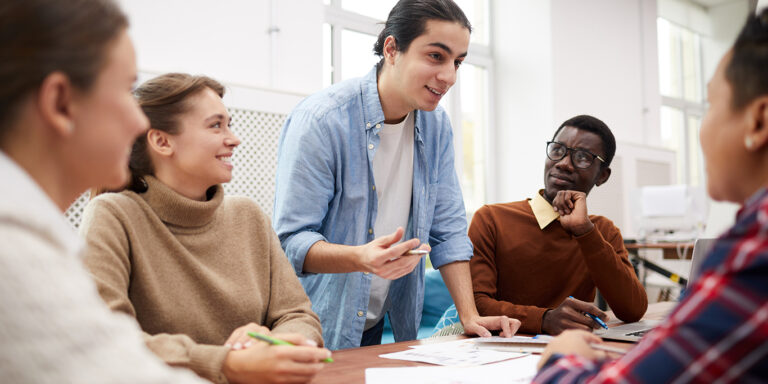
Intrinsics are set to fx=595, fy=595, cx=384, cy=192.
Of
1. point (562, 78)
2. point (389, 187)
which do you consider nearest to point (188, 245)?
point (389, 187)

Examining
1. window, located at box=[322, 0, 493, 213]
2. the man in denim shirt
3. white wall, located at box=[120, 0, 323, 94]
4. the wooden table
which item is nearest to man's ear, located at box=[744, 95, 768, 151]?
the wooden table

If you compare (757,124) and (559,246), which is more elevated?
(757,124)

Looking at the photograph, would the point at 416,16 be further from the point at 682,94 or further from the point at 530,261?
the point at 682,94

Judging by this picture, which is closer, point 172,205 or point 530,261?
point 172,205

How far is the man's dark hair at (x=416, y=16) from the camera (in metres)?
1.63

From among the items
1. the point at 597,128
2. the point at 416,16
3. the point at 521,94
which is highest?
the point at 521,94

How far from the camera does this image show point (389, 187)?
1788mm

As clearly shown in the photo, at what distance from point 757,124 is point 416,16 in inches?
43.9

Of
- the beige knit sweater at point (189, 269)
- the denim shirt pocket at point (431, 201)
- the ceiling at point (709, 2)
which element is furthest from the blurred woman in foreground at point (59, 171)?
the ceiling at point (709, 2)

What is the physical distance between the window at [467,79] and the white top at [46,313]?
411 centimetres

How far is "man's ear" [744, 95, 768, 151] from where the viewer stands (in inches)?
25.5

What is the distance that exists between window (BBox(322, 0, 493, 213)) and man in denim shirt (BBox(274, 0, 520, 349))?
2862mm

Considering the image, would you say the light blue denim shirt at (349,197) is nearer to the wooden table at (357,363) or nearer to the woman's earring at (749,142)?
the wooden table at (357,363)

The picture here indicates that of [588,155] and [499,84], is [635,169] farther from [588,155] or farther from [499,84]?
[588,155]
